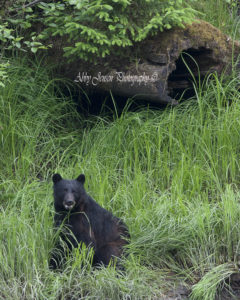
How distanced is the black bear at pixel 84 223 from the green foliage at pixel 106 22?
1998mm

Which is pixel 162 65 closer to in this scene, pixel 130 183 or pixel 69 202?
pixel 130 183

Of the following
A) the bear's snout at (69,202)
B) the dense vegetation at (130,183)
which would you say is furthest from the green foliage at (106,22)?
the bear's snout at (69,202)

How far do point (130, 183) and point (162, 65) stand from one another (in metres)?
1.56

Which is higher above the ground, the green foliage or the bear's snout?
the green foliage

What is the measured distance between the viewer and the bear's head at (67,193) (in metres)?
5.01

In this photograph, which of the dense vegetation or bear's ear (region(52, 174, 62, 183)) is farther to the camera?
bear's ear (region(52, 174, 62, 183))

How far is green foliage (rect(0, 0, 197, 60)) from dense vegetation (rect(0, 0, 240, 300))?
67 cm

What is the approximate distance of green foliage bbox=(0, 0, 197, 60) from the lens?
648 centimetres

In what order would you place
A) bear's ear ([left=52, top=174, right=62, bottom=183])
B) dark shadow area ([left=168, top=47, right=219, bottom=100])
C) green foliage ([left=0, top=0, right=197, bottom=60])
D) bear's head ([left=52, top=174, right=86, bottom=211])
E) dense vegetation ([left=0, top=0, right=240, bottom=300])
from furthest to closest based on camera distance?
1. dark shadow area ([left=168, top=47, right=219, bottom=100])
2. green foliage ([left=0, top=0, right=197, bottom=60])
3. bear's ear ([left=52, top=174, right=62, bottom=183])
4. bear's head ([left=52, top=174, right=86, bottom=211])
5. dense vegetation ([left=0, top=0, right=240, bottom=300])

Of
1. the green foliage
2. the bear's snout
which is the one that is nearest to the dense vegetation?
the bear's snout

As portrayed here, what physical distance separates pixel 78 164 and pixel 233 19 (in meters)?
3.93

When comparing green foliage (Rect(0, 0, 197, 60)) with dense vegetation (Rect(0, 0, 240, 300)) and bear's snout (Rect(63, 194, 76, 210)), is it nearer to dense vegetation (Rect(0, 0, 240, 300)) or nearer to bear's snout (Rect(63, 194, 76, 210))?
dense vegetation (Rect(0, 0, 240, 300))

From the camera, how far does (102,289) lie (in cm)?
469

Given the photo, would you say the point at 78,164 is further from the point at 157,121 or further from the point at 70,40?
the point at 70,40
